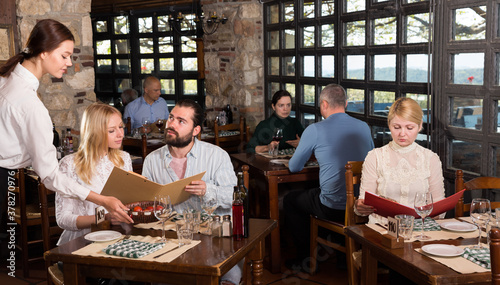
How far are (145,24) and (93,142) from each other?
228 inches

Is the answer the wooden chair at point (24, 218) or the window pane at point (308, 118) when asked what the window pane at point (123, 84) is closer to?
the window pane at point (308, 118)

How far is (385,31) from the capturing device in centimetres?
428

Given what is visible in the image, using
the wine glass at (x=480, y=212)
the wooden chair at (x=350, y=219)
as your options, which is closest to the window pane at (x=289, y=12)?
the wooden chair at (x=350, y=219)

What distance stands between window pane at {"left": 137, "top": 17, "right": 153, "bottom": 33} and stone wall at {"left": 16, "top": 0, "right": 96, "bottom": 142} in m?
2.89

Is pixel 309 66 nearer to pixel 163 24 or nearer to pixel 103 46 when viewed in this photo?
pixel 163 24

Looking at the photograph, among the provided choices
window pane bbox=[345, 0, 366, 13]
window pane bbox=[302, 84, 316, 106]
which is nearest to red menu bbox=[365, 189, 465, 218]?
window pane bbox=[345, 0, 366, 13]

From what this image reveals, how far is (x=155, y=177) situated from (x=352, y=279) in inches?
48.2

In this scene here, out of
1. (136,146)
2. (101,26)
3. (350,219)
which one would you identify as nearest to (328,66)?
(136,146)

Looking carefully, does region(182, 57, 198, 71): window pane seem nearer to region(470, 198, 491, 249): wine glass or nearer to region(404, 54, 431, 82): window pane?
region(404, 54, 431, 82): window pane

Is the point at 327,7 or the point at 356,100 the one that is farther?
the point at 327,7

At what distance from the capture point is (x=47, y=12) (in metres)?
5.21

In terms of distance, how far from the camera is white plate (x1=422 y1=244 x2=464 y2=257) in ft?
6.75

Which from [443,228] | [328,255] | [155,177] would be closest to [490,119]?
[443,228]

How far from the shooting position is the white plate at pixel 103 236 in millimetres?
2262
